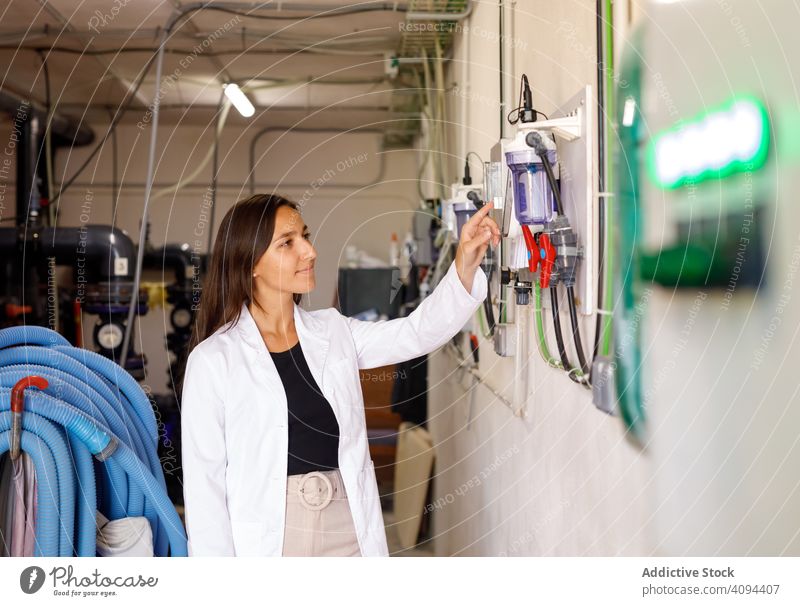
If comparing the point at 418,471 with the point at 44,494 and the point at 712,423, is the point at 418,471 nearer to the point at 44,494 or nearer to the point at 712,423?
the point at 44,494

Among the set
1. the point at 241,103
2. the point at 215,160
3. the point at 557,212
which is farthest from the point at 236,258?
the point at 241,103

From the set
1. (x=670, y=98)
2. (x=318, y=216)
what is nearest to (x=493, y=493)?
(x=670, y=98)

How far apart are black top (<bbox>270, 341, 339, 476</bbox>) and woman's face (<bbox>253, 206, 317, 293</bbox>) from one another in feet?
0.49

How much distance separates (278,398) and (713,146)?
0.90 metres

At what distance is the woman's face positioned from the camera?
61.3 inches

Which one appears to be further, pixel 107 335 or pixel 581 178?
pixel 107 335

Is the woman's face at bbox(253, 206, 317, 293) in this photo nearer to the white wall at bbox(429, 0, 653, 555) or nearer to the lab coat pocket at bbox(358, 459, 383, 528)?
the lab coat pocket at bbox(358, 459, 383, 528)

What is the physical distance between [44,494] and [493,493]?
1.37m

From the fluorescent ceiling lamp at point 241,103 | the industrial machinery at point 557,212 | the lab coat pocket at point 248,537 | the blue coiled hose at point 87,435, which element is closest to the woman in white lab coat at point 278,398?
the lab coat pocket at point 248,537

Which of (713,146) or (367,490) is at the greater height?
(713,146)

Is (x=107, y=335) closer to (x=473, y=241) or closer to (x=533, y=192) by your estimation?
(x=473, y=241)

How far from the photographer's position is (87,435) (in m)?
1.50

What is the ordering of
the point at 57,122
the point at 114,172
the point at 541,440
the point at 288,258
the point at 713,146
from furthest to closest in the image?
the point at 114,172, the point at 57,122, the point at 541,440, the point at 288,258, the point at 713,146

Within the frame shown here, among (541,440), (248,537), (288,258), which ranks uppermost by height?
(288,258)
